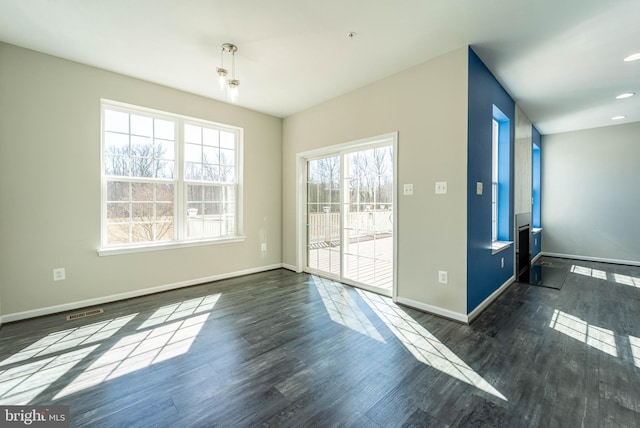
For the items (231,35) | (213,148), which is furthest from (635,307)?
(213,148)

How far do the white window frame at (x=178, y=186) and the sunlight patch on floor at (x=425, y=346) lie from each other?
2627mm

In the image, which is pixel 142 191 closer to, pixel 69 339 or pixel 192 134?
pixel 192 134

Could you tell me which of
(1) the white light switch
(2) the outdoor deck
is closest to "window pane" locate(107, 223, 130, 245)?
(2) the outdoor deck

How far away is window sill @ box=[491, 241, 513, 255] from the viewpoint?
3.41 meters

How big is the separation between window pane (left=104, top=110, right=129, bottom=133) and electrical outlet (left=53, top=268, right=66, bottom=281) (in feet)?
5.60

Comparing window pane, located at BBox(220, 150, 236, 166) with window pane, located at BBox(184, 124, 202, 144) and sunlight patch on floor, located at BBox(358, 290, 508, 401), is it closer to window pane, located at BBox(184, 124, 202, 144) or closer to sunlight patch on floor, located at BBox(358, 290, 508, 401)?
window pane, located at BBox(184, 124, 202, 144)

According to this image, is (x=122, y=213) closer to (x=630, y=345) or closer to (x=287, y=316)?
A: (x=287, y=316)

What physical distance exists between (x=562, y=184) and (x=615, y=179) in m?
0.79

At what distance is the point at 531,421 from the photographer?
1.50 meters

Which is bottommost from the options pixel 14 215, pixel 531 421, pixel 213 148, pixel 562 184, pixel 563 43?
pixel 531 421

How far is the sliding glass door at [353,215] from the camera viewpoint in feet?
11.6

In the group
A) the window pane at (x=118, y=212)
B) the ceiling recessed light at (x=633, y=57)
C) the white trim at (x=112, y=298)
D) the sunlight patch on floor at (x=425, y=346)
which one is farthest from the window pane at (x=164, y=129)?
the ceiling recessed light at (x=633, y=57)

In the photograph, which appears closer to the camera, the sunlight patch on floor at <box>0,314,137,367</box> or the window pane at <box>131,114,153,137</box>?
the sunlight patch on floor at <box>0,314,137,367</box>

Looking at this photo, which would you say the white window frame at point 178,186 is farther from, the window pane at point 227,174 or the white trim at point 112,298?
the white trim at point 112,298
